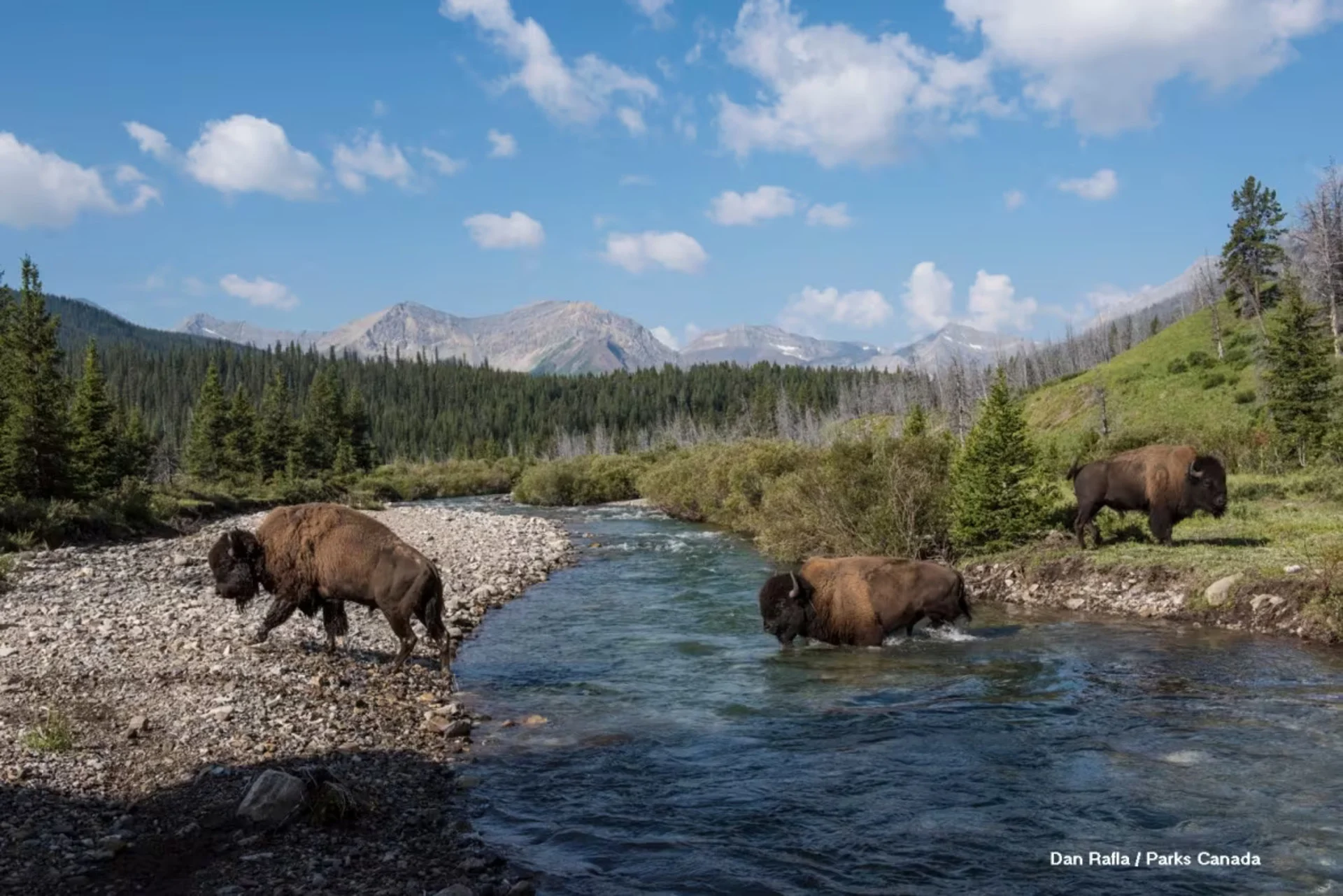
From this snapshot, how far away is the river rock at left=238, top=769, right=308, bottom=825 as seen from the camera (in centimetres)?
773

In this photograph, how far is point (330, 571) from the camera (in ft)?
42.9

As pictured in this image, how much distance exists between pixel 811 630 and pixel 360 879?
10.4 m

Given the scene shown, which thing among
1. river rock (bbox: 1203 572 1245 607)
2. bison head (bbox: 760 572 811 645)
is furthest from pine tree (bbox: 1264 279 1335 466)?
bison head (bbox: 760 572 811 645)

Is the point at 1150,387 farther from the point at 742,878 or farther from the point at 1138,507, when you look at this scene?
the point at 742,878

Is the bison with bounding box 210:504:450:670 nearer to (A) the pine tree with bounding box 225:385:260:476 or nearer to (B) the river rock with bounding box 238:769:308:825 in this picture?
(B) the river rock with bounding box 238:769:308:825

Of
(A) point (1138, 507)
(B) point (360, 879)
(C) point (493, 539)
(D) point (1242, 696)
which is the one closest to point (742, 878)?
(B) point (360, 879)

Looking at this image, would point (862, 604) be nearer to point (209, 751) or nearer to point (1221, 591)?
point (1221, 591)

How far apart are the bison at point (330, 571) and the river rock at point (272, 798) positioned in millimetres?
4792

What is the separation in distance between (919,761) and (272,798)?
688 centimetres

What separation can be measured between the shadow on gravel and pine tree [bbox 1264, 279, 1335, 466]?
39.3 meters

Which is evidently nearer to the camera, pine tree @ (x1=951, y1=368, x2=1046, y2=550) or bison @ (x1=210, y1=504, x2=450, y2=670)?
bison @ (x1=210, y1=504, x2=450, y2=670)

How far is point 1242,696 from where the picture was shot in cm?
1170

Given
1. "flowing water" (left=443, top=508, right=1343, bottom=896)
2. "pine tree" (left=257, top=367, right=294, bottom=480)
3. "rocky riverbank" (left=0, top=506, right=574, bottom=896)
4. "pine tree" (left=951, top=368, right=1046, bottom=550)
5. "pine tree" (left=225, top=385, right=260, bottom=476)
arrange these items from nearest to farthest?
"rocky riverbank" (left=0, top=506, right=574, bottom=896)
"flowing water" (left=443, top=508, right=1343, bottom=896)
"pine tree" (left=951, top=368, right=1046, bottom=550)
"pine tree" (left=225, top=385, right=260, bottom=476)
"pine tree" (left=257, top=367, right=294, bottom=480)

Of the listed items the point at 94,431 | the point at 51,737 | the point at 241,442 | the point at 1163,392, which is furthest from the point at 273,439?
the point at 1163,392
